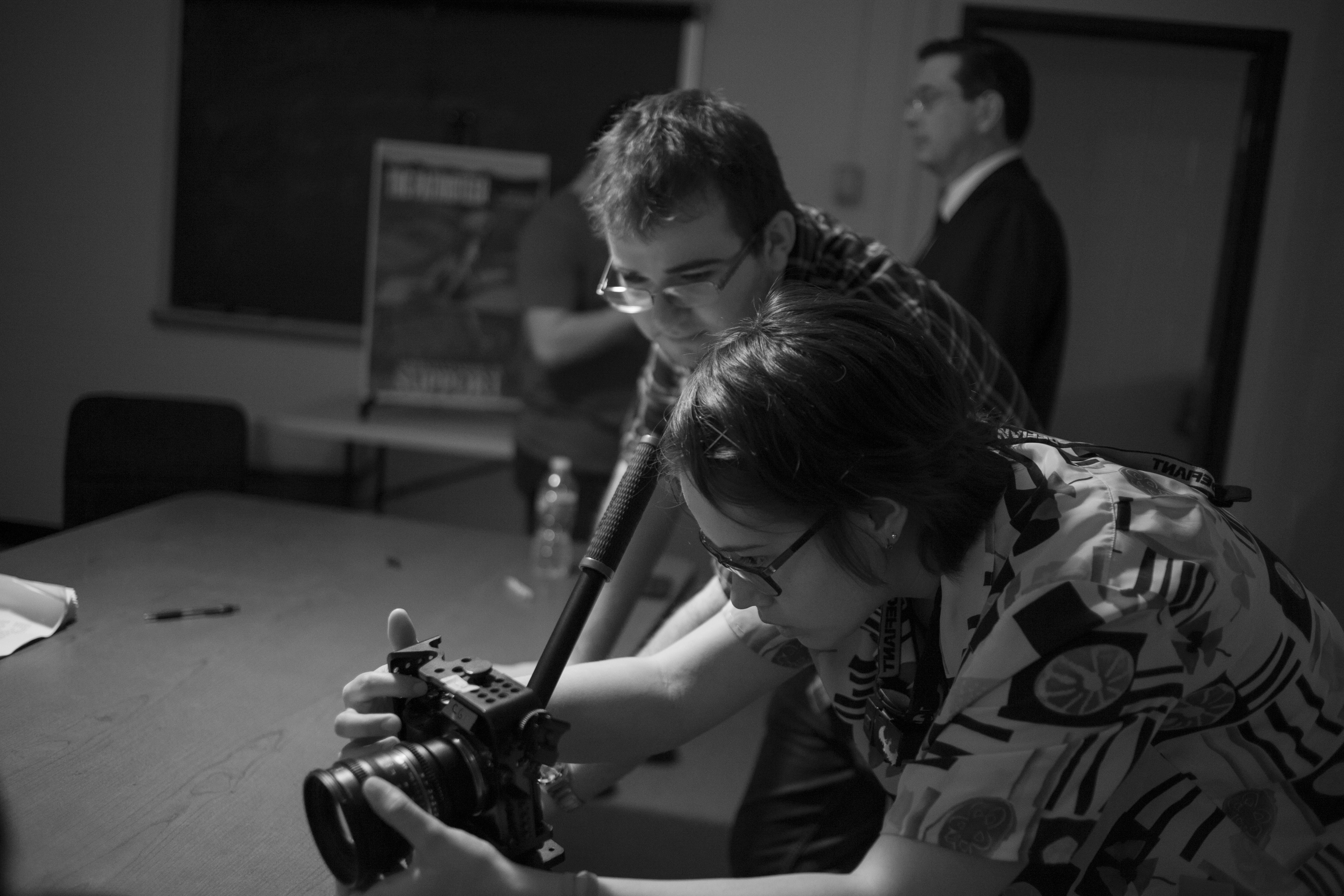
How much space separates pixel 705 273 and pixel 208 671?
0.83 metres

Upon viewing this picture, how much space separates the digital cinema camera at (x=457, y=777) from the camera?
0.82 metres

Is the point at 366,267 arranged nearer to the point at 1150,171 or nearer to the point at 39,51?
the point at 39,51

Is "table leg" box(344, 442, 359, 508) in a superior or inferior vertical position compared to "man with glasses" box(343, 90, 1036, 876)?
inferior

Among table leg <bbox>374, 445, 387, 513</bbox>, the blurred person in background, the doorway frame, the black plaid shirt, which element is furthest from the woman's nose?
the doorway frame

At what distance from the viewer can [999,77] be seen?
258cm

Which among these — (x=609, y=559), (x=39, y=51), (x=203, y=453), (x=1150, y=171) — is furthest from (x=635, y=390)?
(x=39, y=51)

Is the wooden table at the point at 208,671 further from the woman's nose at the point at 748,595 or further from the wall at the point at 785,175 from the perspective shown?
the wall at the point at 785,175

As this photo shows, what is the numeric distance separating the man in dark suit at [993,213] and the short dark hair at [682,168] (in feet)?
3.56

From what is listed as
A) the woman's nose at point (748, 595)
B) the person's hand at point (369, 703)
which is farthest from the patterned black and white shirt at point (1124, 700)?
the person's hand at point (369, 703)

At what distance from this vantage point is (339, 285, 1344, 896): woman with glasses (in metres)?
0.81

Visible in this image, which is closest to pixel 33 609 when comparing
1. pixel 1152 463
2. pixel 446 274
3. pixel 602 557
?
pixel 602 557

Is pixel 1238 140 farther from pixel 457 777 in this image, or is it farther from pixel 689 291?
pixel 457 777

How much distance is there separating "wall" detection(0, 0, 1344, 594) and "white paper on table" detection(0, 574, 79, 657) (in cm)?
265

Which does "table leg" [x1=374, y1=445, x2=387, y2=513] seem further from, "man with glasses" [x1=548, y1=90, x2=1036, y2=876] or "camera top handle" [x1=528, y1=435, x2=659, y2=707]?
"camera top handle" [x1=528, y1=435, x2=659, y2=707]
